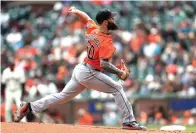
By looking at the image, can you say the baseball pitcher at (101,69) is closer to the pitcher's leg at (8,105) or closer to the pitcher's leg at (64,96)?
the pitcher's leg at (64,96)

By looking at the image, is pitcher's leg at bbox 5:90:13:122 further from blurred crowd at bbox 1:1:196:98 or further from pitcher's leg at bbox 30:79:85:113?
pitcher's leg at bbox 30:79:85:113

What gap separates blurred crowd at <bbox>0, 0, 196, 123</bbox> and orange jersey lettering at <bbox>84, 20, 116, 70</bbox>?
823 centimetres

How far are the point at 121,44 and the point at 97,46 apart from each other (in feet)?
38.6

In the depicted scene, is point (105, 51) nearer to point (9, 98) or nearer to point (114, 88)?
point (114, 88)

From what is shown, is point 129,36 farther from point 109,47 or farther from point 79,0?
point 109,47

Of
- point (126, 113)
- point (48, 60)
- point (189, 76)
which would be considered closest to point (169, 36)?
point (189, 76)

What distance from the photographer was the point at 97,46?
9.55 meters

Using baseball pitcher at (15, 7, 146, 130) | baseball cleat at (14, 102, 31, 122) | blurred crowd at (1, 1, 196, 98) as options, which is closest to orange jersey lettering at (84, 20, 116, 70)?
baseball pitcher at (15, 7, 146, 130)

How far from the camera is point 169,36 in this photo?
21812 mm

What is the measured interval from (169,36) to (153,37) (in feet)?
1.95

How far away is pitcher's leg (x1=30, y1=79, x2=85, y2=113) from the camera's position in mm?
9953

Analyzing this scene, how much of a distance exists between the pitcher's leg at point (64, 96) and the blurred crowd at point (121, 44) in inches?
301

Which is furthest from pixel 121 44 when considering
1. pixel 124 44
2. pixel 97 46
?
pixel 97 46

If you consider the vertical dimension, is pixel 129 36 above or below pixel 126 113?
above
